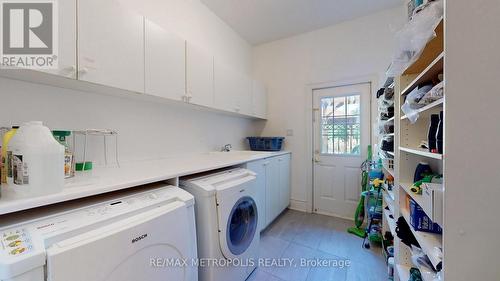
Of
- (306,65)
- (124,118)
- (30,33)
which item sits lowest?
(124,118)

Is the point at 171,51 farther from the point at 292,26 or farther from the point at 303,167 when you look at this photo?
the point at 303,167

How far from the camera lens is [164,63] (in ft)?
5.07

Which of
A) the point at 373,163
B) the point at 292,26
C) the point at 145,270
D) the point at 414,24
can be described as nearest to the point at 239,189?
the point at 145,270

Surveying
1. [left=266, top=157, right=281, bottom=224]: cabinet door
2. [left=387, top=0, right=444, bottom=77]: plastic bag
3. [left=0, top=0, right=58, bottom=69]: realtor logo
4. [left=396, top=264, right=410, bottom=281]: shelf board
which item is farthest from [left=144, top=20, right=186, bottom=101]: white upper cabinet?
[left=396, top=264, right=410, bottom=281]: shelf board

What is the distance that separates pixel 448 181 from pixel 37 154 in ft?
4.65

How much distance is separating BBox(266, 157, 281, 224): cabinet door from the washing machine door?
72 cm

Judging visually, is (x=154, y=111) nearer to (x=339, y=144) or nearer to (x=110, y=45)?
(x=110, y=45)

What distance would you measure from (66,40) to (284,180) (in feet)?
8.57

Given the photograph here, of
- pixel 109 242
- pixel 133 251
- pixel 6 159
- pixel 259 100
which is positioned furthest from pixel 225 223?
pixel 259 100

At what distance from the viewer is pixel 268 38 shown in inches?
125

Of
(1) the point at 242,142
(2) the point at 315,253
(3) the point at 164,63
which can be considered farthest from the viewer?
(1) the point at 242,142

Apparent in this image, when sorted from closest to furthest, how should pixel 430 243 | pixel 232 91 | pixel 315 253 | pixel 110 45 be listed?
1. pixel 430 243
2. pixel 110 45
3. pixel 315 253
4. pixel 232 91

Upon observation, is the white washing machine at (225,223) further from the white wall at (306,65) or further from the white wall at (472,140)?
the white wall at (306,65)

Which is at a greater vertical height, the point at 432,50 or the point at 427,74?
the point at 432,50
